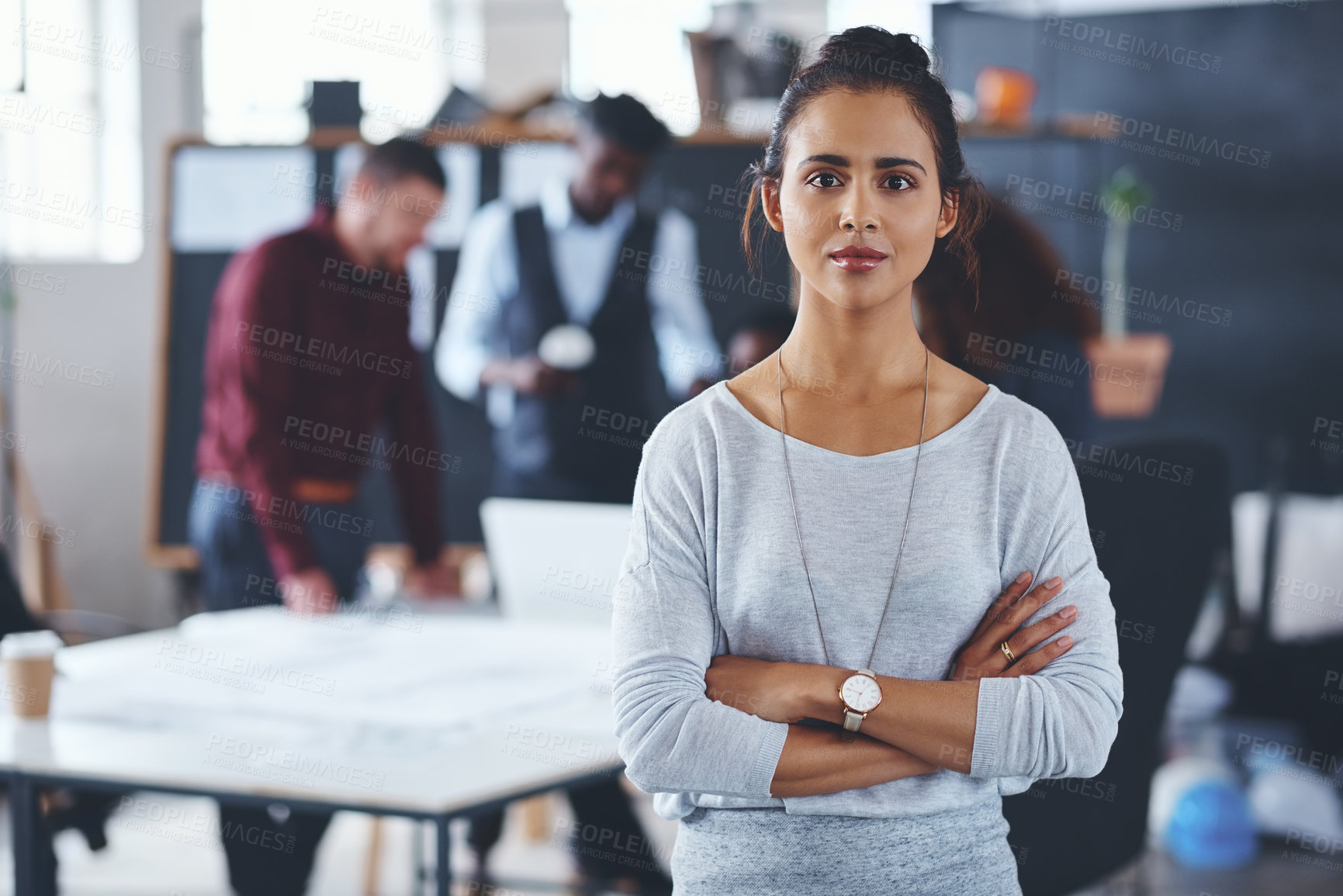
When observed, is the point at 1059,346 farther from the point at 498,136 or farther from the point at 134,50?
the point at 134,50

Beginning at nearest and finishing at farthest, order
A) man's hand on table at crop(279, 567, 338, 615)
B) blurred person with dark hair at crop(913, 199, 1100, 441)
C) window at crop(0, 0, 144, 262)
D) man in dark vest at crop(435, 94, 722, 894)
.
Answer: blurred person with dark hair at crop(913, 199, 1100, 441)
man's hand on table at crop(279, 567, 338, 615)
man in dark vest at crop(435, 94, 722, 894)
window at crop(0, 0, 144, 262)

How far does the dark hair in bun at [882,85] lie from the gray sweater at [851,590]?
202 millimetres

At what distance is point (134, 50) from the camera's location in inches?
220

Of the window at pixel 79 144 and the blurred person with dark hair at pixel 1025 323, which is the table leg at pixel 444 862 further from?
the window at pixel 79 144

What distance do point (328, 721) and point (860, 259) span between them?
118 cm

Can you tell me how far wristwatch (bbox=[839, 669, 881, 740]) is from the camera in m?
0.96

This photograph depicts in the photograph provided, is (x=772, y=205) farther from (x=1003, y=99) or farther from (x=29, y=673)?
(x=1003, y=99)

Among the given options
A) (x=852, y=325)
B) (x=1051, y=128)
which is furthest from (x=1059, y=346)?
(x=1051, y=128)

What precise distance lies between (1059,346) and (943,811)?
4.11 ft

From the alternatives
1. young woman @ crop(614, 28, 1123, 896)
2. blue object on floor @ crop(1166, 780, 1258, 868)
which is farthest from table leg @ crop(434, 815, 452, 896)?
blue object on floor @ crop(1166, 780, 1258, 868)

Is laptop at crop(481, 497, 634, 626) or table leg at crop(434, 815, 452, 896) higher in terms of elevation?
laptop at crop(481, 497, 634, 626)

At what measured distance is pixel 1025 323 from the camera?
2.06 meters

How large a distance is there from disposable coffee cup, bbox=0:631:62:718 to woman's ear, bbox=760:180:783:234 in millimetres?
1407

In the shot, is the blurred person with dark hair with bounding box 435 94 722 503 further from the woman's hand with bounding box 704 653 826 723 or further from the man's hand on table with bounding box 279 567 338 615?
the woman's hand with bounding box 704 653 826 723
